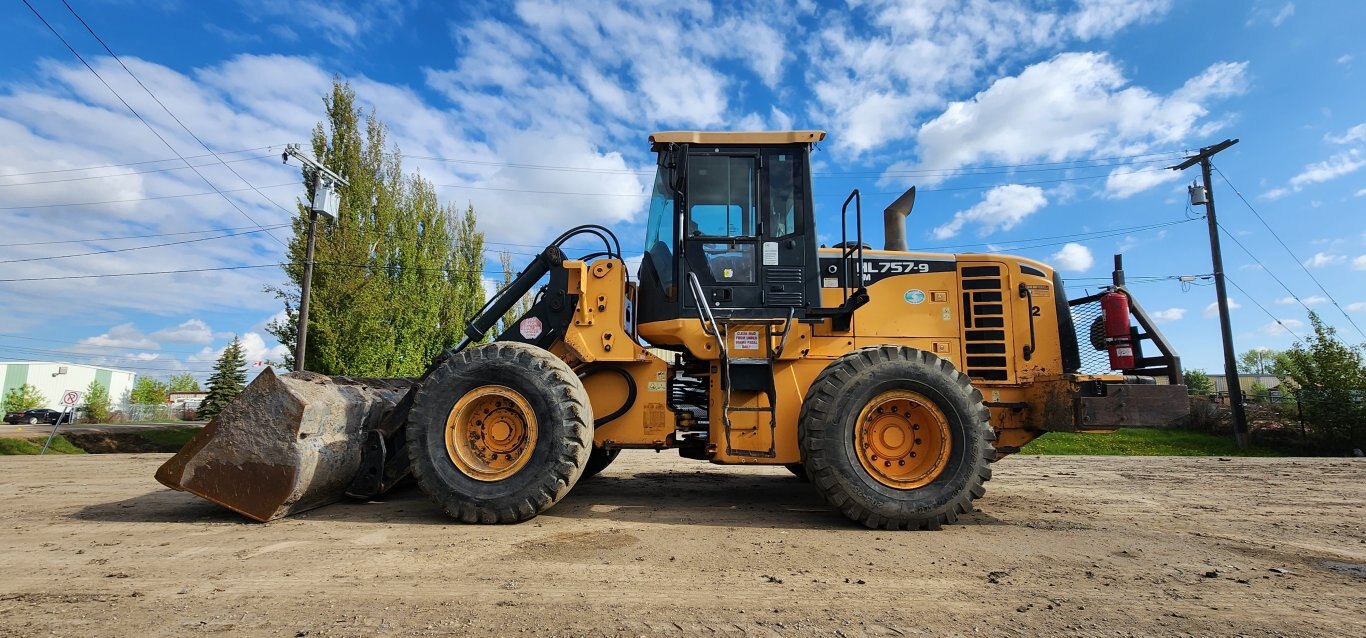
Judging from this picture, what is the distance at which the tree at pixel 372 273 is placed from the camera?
19.9 metres

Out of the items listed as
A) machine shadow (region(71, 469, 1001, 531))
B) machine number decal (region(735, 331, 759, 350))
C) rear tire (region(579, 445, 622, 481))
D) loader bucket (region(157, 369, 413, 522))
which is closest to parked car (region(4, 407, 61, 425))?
machine shadow (region(71, 469, 1001, 531))

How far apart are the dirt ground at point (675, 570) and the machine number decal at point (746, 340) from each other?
145 centimetres

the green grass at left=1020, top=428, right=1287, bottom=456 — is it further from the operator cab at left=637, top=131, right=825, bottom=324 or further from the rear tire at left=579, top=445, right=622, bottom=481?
the operator cab at left=637, top=131, right=825, bottom=324

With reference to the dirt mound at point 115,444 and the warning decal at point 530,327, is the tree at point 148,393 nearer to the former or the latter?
the dirt mound at point 115,444

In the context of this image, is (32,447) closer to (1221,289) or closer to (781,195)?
(781,195)

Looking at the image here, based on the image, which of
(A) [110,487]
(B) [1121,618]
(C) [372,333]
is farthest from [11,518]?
(C) [372,333]

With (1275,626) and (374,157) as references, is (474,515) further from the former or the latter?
(374,157)

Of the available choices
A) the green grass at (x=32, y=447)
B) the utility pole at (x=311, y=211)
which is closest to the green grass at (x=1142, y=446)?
the utility pole at (x=311, y=211)

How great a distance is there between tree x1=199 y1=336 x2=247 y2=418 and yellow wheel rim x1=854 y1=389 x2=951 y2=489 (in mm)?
32459

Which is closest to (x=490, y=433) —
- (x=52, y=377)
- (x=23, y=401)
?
(x=23, y=401)

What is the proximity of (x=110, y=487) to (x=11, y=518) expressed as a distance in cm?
→ 227

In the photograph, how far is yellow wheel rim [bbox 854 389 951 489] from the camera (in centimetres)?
481

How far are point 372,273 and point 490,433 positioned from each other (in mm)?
18066

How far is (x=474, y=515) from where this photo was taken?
4789 millimetres
